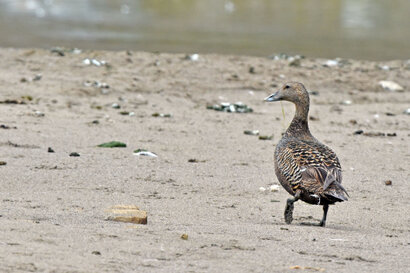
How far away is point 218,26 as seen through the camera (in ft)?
79.1

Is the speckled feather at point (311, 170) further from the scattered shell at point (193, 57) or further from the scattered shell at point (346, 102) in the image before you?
the scattered shell at point (193, 57)

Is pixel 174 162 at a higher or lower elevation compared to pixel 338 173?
lower

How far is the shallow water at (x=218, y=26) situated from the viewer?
19.3 metres

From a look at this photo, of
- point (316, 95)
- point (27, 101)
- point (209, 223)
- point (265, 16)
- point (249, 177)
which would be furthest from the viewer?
point (265, 16)

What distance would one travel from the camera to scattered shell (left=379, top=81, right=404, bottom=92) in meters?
14.7

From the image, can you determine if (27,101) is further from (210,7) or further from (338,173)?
(210,7)

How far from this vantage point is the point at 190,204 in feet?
24.9

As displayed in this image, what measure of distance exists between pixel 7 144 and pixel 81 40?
33.3ft

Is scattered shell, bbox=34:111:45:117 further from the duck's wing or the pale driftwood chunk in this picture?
the pale driftwood chunk

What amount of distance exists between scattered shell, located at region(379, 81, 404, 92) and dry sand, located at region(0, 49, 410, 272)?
0.16 m

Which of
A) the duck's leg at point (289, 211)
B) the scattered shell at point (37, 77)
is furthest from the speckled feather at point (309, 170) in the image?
the scattered shell at point (37, 77)

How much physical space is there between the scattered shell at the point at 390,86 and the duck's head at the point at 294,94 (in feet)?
21.5

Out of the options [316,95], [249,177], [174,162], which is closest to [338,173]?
[249,177]

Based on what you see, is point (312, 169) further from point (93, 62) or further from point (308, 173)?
point (93, 62)
